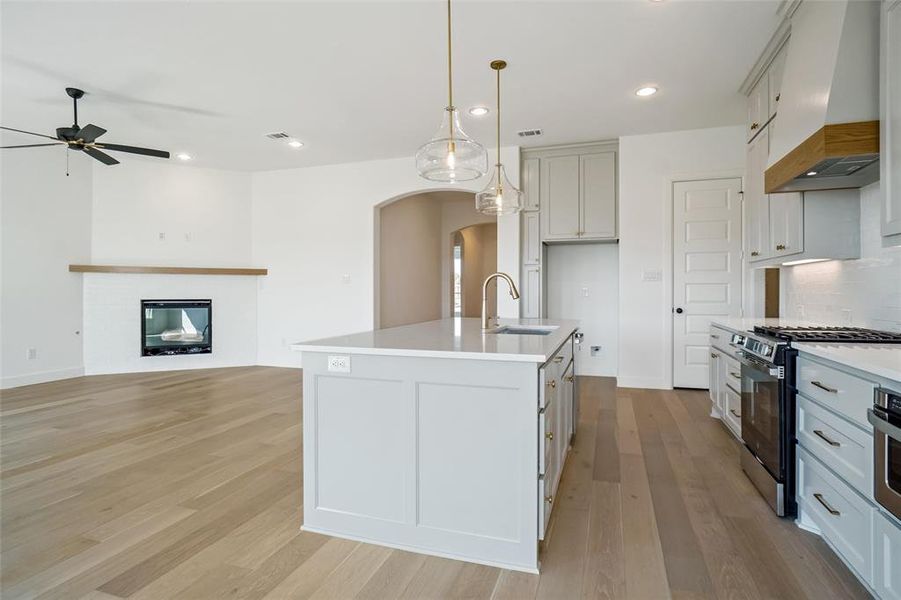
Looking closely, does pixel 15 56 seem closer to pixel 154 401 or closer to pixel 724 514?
pixel 154 401

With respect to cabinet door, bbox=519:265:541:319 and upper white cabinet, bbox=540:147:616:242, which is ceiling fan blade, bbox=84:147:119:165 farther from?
upper white cabinet, bbox=540:147:616:242

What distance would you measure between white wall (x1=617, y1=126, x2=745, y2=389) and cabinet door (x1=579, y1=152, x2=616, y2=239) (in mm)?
154

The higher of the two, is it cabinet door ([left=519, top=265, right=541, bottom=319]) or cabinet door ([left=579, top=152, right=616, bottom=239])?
cabinet door ([left=579, top=152, right=616, bottom=239])

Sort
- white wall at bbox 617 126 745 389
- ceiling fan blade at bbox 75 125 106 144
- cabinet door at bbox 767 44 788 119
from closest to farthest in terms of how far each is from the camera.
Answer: cabinet door at bbox 767 44 788 119, ceiling fan blade at bbox 75 125 106 144, white wall at bbox 617 126 745 389

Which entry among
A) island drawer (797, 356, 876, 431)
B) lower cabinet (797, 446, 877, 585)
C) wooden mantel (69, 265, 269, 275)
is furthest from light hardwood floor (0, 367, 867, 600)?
wooden mantel (69, 265, 269, 275)

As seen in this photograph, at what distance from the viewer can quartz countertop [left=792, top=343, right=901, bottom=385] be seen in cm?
149

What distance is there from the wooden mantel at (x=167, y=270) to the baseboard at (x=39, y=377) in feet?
4.12

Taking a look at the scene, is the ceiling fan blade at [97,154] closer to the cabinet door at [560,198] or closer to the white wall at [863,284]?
the cabinet door at [560,198]

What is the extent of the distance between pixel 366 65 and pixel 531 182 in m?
2.69

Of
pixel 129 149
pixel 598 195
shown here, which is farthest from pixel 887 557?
pixel 129 149

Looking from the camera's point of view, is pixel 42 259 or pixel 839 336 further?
pixel 42 259

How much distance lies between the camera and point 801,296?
348 centimetres

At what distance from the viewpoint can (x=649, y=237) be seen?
16.9 ft

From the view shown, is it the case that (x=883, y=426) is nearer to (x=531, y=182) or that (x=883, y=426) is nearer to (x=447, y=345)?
(x=447, y=345)
